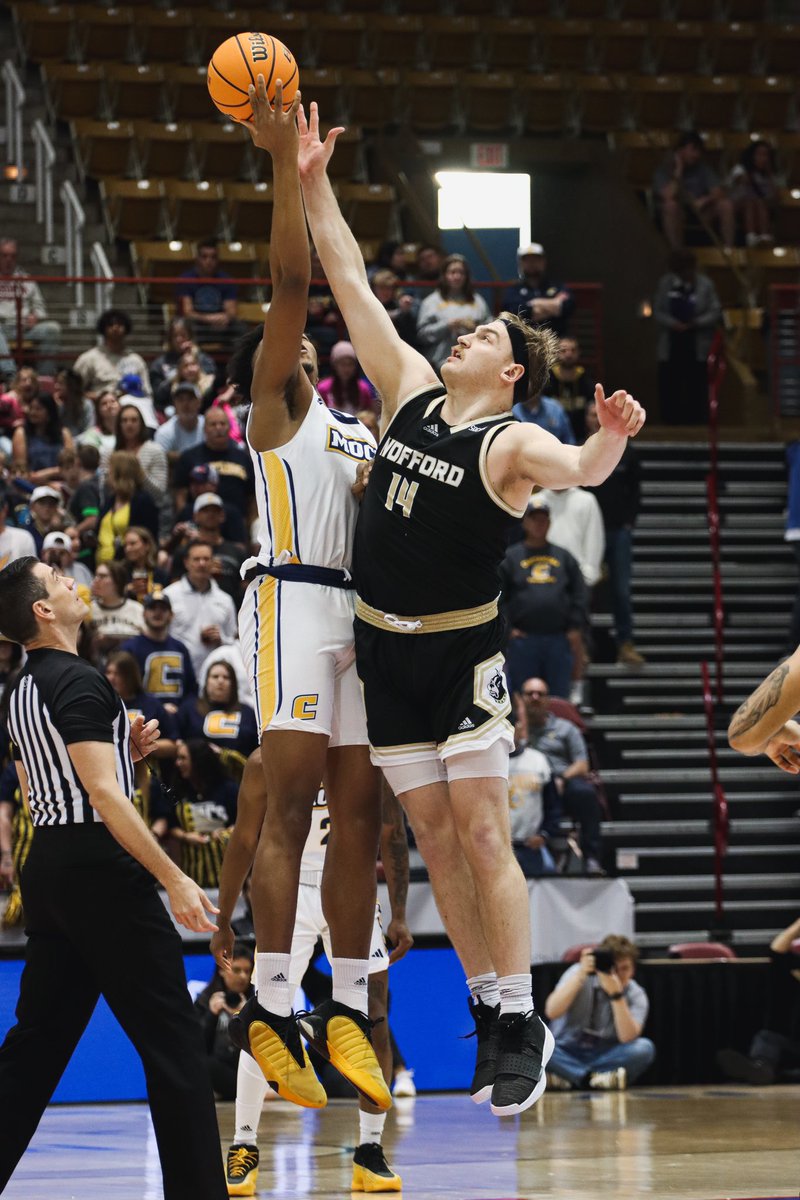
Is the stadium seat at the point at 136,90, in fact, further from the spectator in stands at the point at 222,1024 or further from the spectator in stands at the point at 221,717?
the spectator in stands at the point at 222,1024

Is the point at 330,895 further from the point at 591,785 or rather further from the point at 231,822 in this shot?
the point at 591,785

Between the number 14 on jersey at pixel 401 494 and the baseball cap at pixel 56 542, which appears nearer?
the number 14 on jersey at pixel 401 494

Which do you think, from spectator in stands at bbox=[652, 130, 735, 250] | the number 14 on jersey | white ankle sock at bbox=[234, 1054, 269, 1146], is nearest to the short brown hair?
the number 14 on jersey

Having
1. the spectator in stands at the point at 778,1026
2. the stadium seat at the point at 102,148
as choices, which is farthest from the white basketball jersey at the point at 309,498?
the stadium seat at the point at 102,148

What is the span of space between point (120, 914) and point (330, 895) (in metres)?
0.95

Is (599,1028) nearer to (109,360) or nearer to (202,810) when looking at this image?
(202,810)

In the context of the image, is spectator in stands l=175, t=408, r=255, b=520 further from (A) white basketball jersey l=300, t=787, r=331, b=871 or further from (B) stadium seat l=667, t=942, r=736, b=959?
(A) white basketball jersey l=300, t=787, r=331, b=871

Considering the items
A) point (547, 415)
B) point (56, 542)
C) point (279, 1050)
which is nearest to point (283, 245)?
point (279, 1050)

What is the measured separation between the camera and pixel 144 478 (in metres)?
14.9

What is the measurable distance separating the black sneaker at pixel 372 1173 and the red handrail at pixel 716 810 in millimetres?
7605

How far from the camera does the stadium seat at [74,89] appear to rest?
21359 mm

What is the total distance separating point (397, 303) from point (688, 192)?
5.41 metres

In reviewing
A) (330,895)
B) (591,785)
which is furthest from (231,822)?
(330,895)

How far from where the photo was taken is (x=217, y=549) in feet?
47.3
